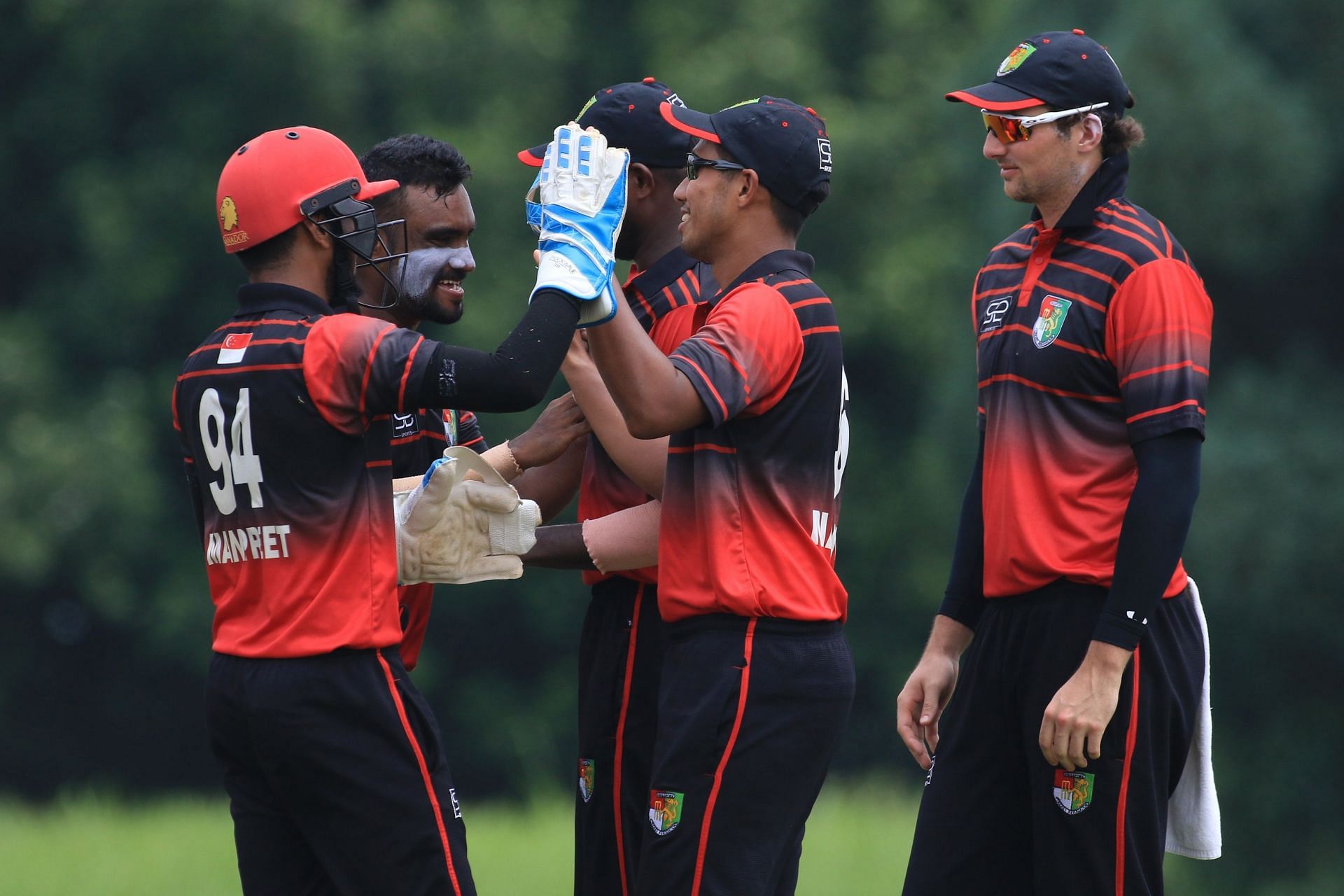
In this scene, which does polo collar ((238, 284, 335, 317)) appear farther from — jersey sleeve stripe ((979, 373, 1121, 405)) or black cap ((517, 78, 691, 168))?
jersey sleeve stripe ((979, 373, 1121, 405))

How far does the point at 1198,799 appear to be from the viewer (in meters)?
3.88

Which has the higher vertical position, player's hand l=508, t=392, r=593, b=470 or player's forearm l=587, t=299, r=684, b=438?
player's forearm l=587, t=299, r=684, b=438

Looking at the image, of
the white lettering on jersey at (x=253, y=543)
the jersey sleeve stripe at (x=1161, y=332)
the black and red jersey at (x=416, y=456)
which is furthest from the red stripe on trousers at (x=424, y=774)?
the jersey sleeve stripe at (x=1161, y=332)

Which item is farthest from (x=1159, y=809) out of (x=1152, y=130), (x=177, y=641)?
(x=177, y=641)

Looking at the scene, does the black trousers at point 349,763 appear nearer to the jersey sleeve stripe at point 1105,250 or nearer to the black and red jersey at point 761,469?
the black and red jersey at point 761,469

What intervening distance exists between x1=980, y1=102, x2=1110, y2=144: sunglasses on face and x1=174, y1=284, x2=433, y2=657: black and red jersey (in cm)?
150

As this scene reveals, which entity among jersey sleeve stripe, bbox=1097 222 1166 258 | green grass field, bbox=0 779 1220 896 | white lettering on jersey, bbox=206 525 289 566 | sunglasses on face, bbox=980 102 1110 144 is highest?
sunglasses on face, bbox=980 102 1110 144

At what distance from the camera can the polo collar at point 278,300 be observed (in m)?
3.66

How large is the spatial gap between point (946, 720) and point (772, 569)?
734 mm

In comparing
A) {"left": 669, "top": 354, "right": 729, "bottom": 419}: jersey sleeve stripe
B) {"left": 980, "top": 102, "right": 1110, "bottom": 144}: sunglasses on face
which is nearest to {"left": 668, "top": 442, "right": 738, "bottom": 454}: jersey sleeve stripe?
{"left": 669, "top": 354, "right": 729, "bottom": 419}: jersey sleeve stripe

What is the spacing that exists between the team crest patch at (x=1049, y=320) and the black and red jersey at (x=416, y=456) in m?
1.53

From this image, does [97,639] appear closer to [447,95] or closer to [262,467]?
[447,95]

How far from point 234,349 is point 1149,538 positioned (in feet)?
6.59

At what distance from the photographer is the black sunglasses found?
392 centimetres
